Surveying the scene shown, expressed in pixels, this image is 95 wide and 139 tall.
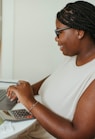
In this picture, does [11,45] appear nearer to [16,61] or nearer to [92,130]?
[16,61]

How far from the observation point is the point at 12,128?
1042 millimetres

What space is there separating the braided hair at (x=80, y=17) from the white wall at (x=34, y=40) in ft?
2.68

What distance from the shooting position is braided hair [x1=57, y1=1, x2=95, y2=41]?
1132 mm

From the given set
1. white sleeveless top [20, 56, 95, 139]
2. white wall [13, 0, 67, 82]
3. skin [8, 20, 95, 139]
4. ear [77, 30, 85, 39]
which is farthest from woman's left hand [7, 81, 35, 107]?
white wall [13, 0, 67, 82]

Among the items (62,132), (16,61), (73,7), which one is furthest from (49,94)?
(16,61)

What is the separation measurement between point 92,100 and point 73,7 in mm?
471

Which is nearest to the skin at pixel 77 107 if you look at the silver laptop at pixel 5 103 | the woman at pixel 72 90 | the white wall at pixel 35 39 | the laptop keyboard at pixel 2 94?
the woman at pixel 72 90

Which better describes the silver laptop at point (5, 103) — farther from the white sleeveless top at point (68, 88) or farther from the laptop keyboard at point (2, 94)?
the white sleeveless top at point (68, 88)

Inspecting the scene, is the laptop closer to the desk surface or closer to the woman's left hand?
the woman's left hand

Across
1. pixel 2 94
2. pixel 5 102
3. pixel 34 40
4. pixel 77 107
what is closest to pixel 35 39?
pixel 34 40

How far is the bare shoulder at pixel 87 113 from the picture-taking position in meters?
1.00

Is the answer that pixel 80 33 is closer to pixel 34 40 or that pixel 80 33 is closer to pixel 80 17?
pixel 80 17

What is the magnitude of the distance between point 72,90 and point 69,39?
26 centimetres

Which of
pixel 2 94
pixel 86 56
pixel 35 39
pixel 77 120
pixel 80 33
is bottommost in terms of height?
pixel 2 94
